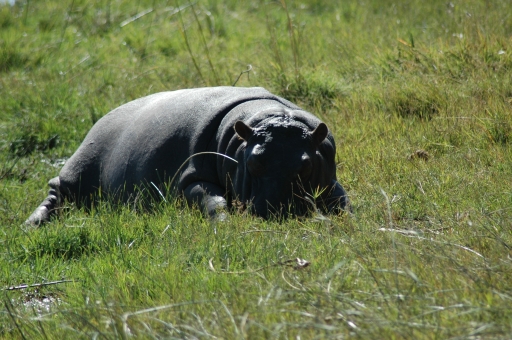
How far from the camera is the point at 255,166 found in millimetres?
5453

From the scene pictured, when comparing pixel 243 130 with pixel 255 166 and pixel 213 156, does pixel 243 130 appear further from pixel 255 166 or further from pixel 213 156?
pixel 213 156

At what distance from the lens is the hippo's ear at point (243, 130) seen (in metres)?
5.58

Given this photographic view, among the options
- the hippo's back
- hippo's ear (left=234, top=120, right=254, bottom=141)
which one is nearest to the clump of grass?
the hippo's back

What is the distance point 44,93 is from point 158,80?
4.74 feet

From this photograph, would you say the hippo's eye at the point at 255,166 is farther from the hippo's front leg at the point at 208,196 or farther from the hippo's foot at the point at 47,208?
the hippo's foot at the point at 47,208

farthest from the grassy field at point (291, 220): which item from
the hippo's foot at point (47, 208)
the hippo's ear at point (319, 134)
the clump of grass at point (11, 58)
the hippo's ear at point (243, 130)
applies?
the hippo's ear at point (243, 130)

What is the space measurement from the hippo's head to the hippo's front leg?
0.64 ft

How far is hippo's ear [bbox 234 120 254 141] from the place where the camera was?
5.58 m

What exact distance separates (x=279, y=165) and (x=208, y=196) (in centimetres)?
76

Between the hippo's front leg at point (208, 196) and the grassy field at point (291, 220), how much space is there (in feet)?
0.47

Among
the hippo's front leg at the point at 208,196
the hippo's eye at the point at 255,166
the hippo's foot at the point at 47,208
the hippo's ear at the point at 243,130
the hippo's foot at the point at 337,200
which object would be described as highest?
the hippo's ear at the point at 243,130

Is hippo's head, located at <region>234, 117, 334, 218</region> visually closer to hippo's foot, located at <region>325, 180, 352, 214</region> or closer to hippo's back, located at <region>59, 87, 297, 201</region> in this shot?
hippo's foot, located at <region>325, 180, 352, 214</region>

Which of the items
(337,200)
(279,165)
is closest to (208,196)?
(279,165)

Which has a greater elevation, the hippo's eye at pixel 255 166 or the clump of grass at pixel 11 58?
the hippo's eye at pixel 255 166
